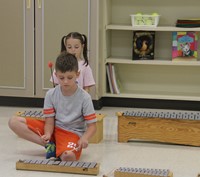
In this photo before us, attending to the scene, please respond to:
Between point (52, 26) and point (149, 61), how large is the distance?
2.98ft

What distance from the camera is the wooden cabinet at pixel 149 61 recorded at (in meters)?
4.93

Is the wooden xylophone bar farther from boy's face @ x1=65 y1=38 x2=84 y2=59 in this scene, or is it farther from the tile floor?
boy's face @ x1=65 y1=38 x2=84 y2=59

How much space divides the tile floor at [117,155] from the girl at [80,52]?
1.37 feet

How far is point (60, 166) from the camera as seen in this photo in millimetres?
3055

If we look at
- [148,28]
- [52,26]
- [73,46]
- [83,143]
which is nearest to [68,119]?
[83,143]

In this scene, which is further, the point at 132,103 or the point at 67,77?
the point at 132,103

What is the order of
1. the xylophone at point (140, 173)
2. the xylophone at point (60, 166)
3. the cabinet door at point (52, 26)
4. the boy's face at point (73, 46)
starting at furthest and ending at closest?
the cabinet door at point (52, 26), the boy's face at point (73, 46), the xylophone at point (60, 166), the xylophone at point (140, 173)

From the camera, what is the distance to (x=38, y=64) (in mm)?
4855

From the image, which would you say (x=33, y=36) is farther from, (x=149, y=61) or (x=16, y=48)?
(x=149, y=61)

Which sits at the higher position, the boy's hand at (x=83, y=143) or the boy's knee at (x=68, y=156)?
the boy's hand at (x=83, y=143)

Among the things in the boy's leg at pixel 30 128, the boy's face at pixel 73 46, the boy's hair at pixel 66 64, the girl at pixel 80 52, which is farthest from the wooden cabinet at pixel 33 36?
the boy's hair at pixel 66 64

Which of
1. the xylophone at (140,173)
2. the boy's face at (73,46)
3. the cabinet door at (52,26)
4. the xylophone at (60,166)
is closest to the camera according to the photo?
the xylophone at (140,173)

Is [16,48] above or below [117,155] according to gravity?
above

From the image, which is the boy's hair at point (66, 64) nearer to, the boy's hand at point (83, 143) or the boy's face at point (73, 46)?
the boy's hand at point (83, 143)
